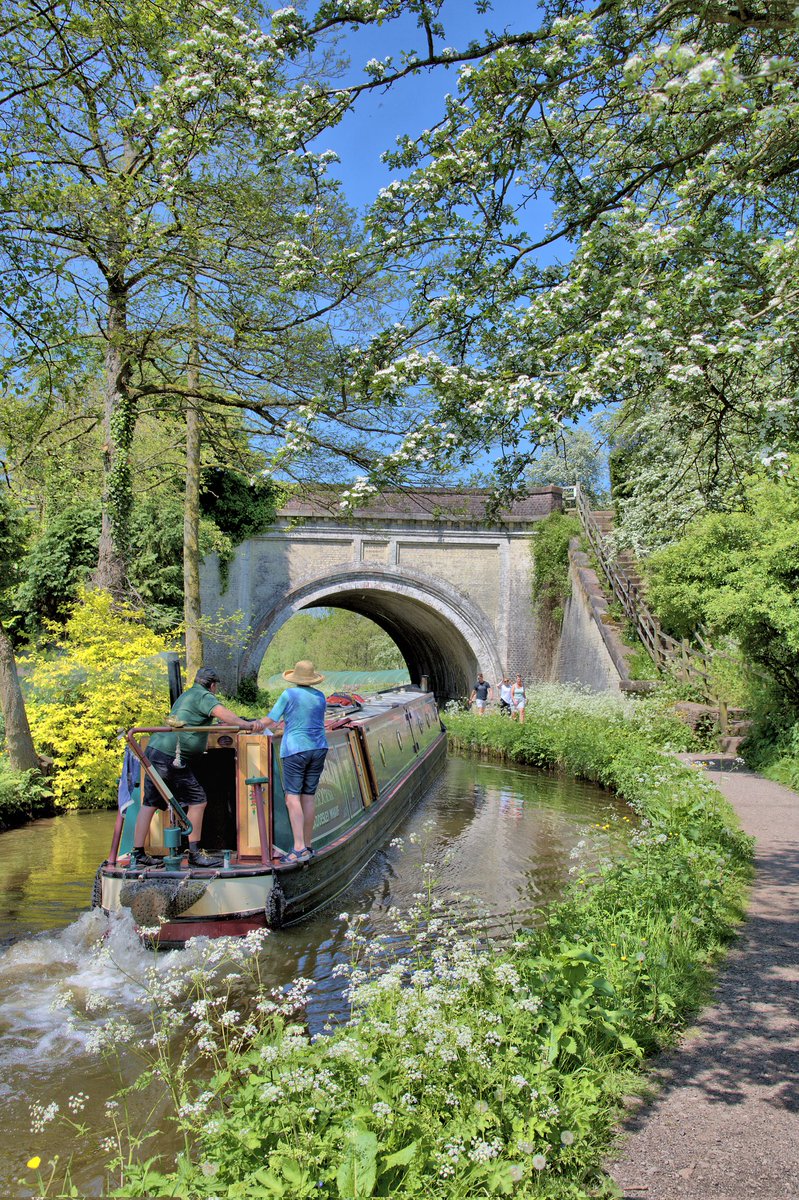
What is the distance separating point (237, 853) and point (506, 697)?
13814mm

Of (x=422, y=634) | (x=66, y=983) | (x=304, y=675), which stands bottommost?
(x=66, y=983)

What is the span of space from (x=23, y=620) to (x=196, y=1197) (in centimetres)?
1581

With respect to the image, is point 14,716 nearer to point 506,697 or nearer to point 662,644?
point 662,644

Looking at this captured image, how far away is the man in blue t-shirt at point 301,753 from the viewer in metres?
5.84

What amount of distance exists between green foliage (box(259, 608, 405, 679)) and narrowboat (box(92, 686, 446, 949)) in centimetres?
3686

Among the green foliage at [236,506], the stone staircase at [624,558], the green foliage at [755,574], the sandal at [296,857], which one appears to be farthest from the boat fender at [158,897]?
the green foliage at [236,506]

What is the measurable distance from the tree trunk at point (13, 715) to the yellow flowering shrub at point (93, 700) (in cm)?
32

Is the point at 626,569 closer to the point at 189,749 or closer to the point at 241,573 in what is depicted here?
the point at 241,573

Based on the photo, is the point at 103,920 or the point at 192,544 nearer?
the point at 103,920

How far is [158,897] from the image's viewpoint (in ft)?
16.7

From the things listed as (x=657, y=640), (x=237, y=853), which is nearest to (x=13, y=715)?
(x=237, y=853)

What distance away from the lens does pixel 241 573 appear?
2028cm

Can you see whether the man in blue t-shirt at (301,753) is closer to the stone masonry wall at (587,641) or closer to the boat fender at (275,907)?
the boat fender at (275,907)

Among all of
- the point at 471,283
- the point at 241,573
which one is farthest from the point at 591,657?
the point at 471,283
